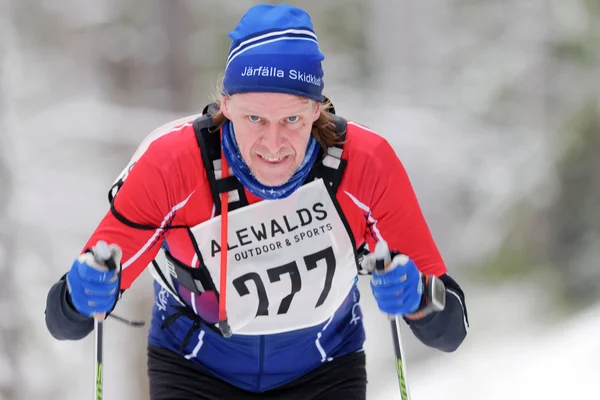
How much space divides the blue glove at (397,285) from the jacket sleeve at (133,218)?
0.68m

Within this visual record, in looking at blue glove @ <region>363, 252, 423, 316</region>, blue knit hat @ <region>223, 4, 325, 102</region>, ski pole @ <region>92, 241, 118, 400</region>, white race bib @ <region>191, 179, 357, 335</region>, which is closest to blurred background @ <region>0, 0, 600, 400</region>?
ski pole @ <region>92, 241, 118, 400</region>

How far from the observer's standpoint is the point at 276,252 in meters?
2.71

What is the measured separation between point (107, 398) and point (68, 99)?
4.10m

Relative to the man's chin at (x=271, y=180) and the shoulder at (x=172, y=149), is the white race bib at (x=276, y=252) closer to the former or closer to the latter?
the man's chin at (x=271, y=180)

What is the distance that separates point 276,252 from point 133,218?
48 cm

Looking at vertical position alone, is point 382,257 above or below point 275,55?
below

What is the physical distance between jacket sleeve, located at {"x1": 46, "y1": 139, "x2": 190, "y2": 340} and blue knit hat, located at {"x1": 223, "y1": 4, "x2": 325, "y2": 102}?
1.13 feet

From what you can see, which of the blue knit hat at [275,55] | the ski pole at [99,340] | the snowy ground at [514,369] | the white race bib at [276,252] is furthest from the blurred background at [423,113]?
the blue knit hat at [275,55]

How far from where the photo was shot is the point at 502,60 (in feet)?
36.8

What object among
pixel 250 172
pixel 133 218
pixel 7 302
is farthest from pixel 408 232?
pixel 7 302

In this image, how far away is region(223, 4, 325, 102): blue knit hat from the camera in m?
2.44

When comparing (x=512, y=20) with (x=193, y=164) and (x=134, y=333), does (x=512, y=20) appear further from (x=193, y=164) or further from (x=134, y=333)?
(x=193, y=164)

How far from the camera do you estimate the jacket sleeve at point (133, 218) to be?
2525 millimetres

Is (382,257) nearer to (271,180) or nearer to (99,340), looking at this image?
(271,180)
